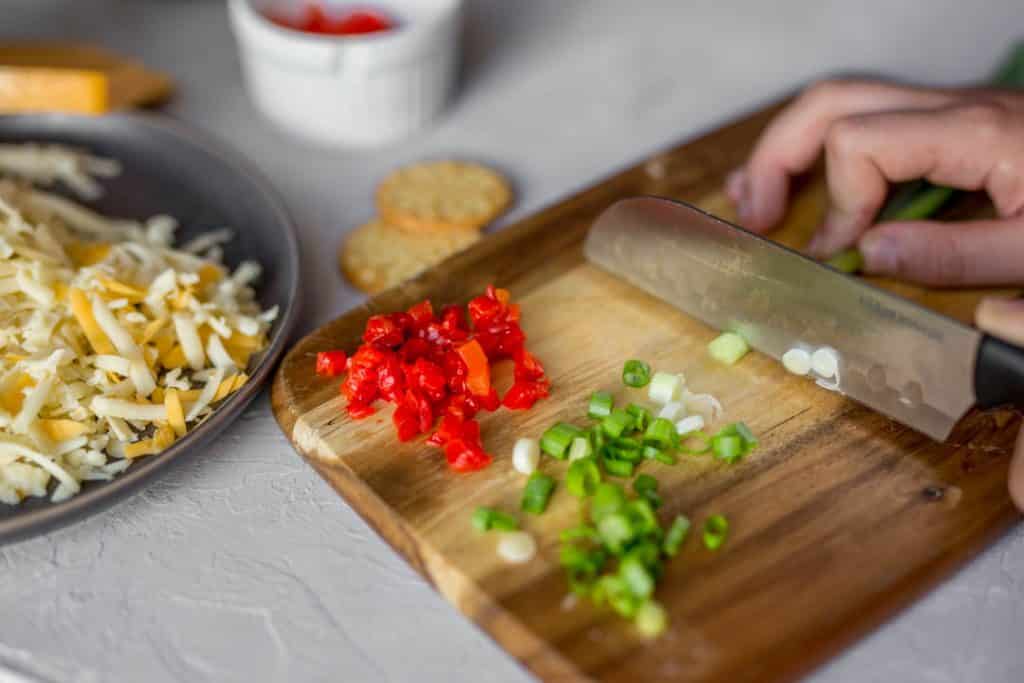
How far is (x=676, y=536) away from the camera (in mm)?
1283

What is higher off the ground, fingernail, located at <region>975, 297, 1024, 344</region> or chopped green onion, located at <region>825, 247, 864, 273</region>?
fingernail, located at <region>975, 297, 1024, 344</region>

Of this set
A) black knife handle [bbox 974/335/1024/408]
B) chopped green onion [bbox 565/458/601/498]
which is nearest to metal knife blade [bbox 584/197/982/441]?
black knife handle [bbox 974/335/1024/408]

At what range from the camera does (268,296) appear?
1.73 metres

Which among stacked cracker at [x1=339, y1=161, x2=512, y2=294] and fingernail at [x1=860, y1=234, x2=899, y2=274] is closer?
fingernail at [x1=860, y1=234, x2=899, y2=274]

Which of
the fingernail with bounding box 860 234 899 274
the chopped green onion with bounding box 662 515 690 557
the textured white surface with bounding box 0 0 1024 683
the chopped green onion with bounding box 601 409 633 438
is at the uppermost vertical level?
the fingernail with bounding box 860 234 899 274

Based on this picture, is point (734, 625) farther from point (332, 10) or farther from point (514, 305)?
point (332, 10)

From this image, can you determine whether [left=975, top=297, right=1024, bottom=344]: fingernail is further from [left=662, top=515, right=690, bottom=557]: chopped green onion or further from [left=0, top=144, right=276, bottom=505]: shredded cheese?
[left=0, top=144, right=276, bottom=505]: shredded cheese

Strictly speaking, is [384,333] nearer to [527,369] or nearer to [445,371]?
[445,371]

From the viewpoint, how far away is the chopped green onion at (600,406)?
146cm

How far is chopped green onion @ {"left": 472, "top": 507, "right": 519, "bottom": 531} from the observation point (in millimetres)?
1310

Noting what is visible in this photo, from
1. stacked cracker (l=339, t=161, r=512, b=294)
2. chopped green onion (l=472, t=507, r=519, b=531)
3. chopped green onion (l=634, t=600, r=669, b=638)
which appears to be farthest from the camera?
stacked cracker (l=339, t=161, r=512, b=294)

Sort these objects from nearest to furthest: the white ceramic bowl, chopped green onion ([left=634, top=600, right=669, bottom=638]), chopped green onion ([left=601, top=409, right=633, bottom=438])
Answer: chopped green onion ([left=634, top=600, right=669, bottom=638]) → chopped green onion ([left=601, top=409, right=633, bottom=438]) → the white ceramic bowl

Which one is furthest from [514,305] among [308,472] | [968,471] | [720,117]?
[720,117]

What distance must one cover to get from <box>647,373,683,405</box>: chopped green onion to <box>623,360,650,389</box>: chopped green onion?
0.02 meters
